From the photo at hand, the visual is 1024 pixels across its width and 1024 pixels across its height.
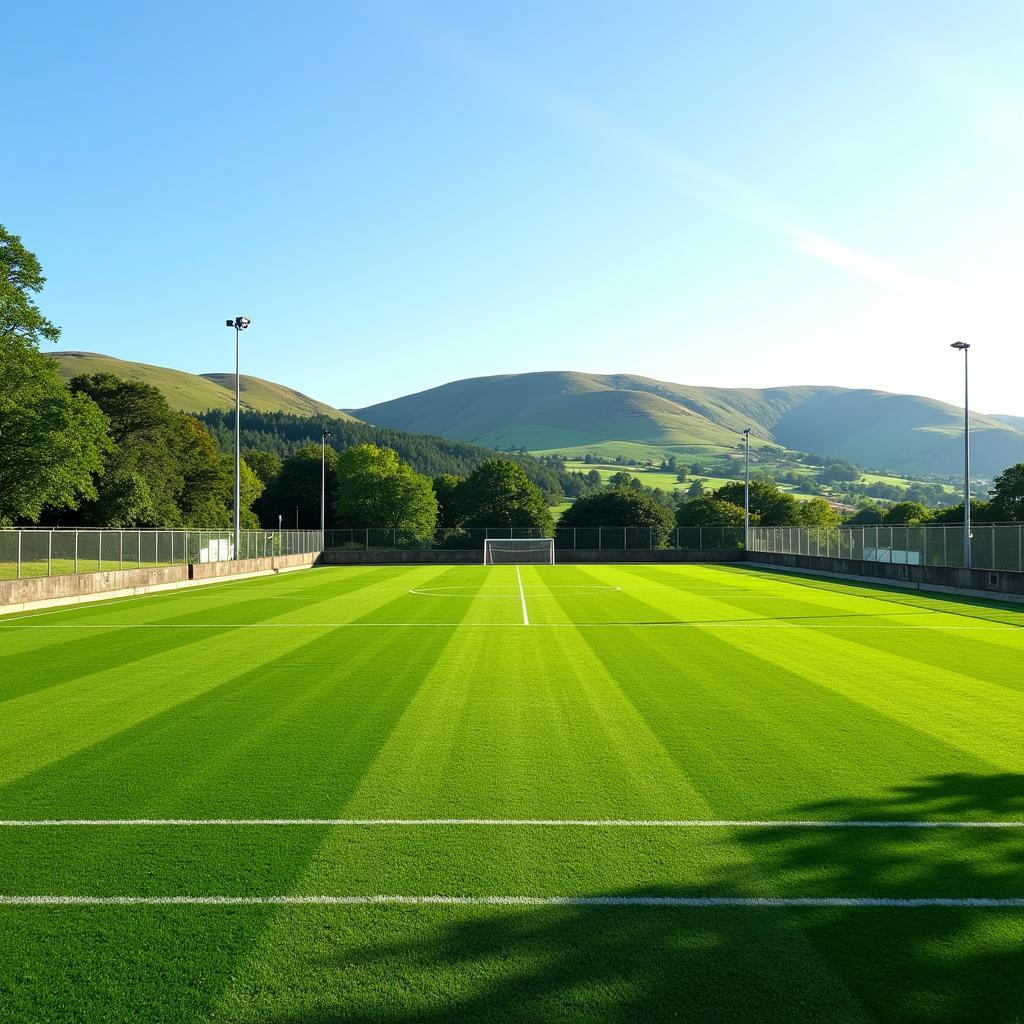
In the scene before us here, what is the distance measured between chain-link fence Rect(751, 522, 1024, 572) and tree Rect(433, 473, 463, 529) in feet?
265

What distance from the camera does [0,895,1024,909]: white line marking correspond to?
5047 mm

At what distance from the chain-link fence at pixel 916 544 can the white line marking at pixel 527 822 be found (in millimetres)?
25937

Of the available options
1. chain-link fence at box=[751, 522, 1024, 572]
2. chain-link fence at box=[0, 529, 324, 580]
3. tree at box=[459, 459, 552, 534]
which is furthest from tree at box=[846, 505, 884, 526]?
chain-link fence at box=[0, 529, 324, 580]

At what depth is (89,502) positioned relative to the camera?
225 feet

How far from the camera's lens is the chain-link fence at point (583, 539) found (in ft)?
229

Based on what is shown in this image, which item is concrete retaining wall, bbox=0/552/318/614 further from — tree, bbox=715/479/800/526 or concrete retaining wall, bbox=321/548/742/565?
tree, bbox=715/479/800/526

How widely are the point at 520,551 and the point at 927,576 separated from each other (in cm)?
3906

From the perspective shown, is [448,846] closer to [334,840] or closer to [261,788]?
[334,840]

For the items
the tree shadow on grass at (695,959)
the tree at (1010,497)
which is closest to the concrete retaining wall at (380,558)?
the tree at (1010,497)

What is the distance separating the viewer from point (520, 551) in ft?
229

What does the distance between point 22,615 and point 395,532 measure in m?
48.3

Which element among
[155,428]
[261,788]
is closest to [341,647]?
[261,788]

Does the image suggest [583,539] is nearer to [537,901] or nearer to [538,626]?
[538,626]

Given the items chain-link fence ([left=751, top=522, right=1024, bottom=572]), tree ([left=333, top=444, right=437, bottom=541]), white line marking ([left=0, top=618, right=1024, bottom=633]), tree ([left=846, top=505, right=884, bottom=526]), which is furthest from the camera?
tree ([left=846, top=505, right=884, bottom=526])
